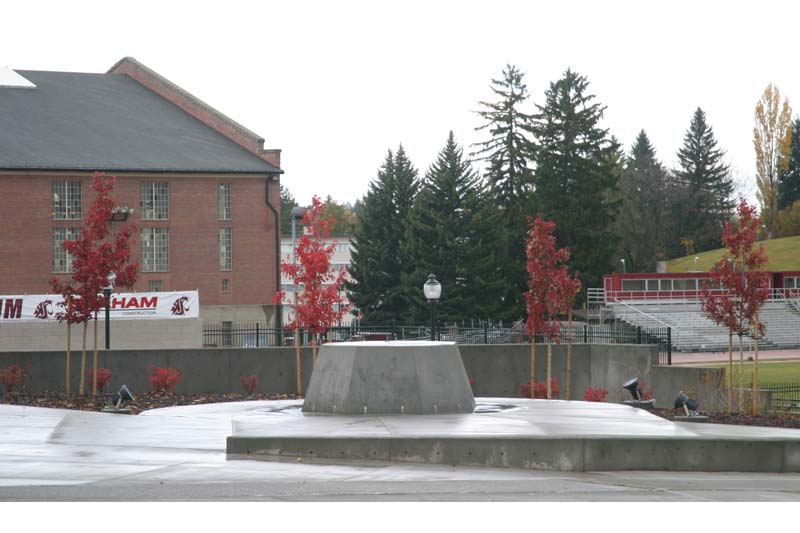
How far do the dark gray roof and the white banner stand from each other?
20329mm

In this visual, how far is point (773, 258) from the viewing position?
381ft

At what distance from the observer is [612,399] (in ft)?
111

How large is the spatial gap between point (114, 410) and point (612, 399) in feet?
54.2

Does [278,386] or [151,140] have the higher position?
[151,140]

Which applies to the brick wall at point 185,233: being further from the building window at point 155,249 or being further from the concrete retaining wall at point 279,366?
the concrete retaining wall at point 279,366

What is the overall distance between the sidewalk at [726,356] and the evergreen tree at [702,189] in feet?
189

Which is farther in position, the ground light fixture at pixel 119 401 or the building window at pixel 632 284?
the building window at pixel 632 284

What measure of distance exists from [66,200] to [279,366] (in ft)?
121

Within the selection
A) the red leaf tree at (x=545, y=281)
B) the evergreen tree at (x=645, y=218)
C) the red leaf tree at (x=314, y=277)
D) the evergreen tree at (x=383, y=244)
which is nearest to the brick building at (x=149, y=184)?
the evergreen tree at (x=383, y=244)

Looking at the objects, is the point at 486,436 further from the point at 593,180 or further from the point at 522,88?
the point at 522,88

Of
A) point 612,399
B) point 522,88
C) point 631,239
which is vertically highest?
point 522,88

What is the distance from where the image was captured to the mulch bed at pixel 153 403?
845 inches

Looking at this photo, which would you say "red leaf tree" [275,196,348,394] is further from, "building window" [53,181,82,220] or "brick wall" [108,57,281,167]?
"brick wall" [108,57,281,167]

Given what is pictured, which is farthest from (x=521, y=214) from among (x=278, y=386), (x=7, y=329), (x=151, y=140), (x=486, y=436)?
(x=486, y=436)
